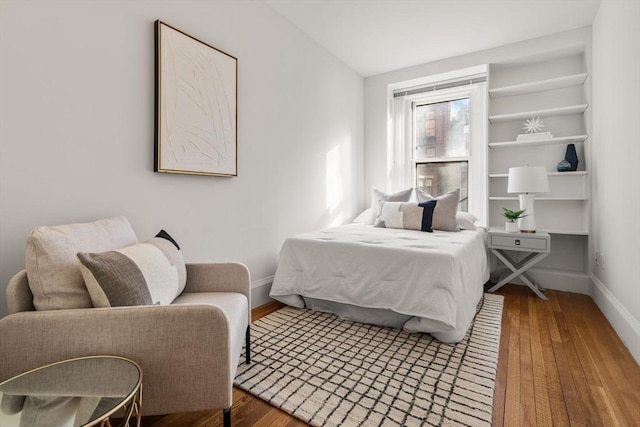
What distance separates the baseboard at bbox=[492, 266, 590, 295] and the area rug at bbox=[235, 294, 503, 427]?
55.9 inches

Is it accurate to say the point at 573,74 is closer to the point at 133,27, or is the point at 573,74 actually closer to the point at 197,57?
the point at 197,57

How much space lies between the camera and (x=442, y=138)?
13.6 ft

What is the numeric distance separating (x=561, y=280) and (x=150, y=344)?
375cm

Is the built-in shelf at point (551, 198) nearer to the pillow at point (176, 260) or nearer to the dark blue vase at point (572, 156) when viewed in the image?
the dark blue vase at point (572, 156)

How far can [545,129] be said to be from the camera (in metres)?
3.48

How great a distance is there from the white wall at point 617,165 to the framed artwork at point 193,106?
2.61m

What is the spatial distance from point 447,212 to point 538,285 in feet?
4.27

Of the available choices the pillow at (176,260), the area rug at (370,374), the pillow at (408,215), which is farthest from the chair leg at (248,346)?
the pillow at (408,215)

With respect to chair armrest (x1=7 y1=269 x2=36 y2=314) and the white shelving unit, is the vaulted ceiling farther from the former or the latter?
chair armrest (x1=7 y1=269 x2=36 y2=314)

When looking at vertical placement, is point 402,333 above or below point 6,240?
below

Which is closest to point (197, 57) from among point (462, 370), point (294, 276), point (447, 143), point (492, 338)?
point (294, 276)

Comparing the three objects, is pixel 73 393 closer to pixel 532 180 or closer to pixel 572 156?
pixel 532 180

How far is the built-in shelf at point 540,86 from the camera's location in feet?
10.4

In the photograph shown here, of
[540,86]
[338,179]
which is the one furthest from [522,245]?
[338,179]
